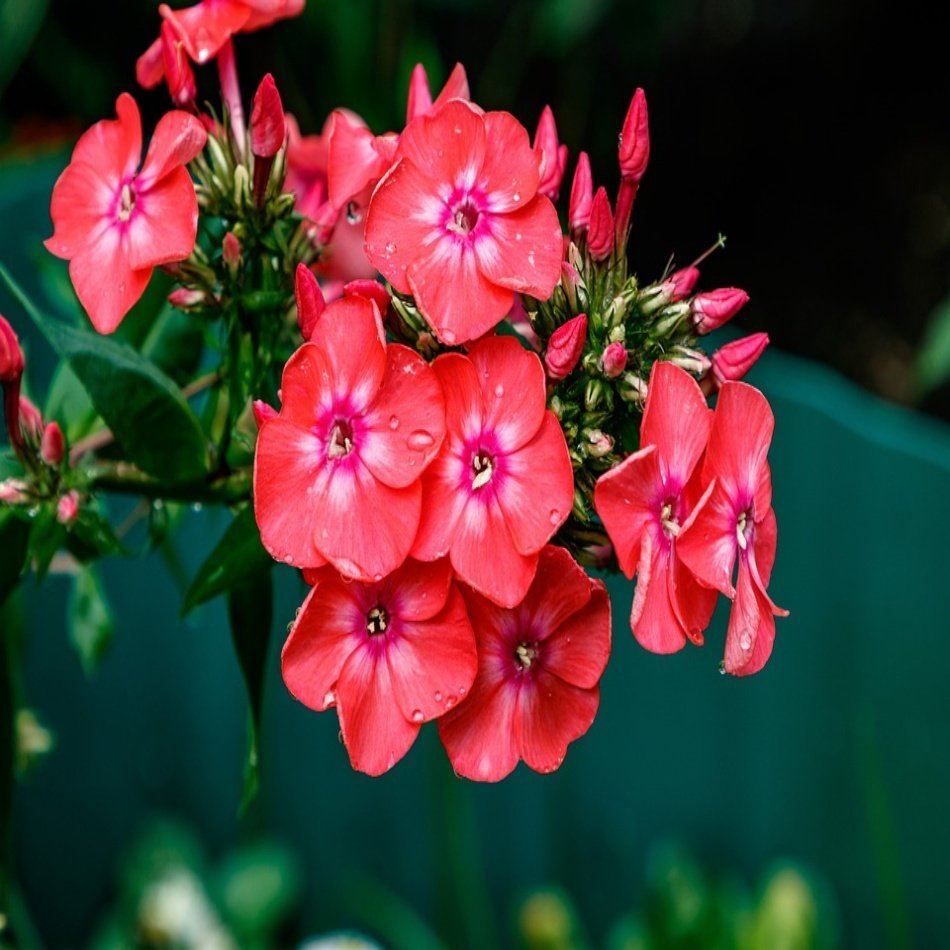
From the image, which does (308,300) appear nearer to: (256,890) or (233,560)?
(233,560)

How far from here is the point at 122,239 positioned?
60 centimetres

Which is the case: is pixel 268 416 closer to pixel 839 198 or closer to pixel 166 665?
pixel 166 665

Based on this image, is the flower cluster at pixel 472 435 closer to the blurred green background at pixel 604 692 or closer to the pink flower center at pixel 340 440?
the pink flower center at pixel 340 440

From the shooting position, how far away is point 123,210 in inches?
24.2

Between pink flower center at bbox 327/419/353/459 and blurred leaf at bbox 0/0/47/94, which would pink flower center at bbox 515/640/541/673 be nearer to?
pink flower center at bbox 327/419/353/459

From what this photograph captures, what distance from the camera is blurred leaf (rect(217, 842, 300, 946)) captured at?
75.8 inches

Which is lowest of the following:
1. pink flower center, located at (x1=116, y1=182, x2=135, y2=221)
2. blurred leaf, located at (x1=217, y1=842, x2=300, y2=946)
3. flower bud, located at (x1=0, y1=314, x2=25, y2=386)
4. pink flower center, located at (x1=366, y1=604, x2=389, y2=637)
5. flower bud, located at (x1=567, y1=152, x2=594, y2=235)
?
blurred leaf, located at (x1=217, y1=842, x2=300, y2=946)

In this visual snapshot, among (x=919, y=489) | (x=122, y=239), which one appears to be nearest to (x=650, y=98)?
(x=919, y=489)

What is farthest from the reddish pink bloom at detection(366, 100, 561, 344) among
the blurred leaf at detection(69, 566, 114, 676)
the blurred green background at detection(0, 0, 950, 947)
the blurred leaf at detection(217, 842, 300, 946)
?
the blurred leaf at detection(217, 842, 300, 946)

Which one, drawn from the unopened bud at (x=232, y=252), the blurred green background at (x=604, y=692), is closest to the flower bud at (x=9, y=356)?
the unopened bud at (x=232, y=252)

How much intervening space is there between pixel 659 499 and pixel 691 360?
0.29ft

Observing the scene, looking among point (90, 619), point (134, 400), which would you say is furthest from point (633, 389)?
point (90, 619)

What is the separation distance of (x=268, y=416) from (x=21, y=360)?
6.0 inches

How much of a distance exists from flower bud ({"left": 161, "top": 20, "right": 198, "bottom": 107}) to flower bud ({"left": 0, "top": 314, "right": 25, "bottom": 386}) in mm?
143
